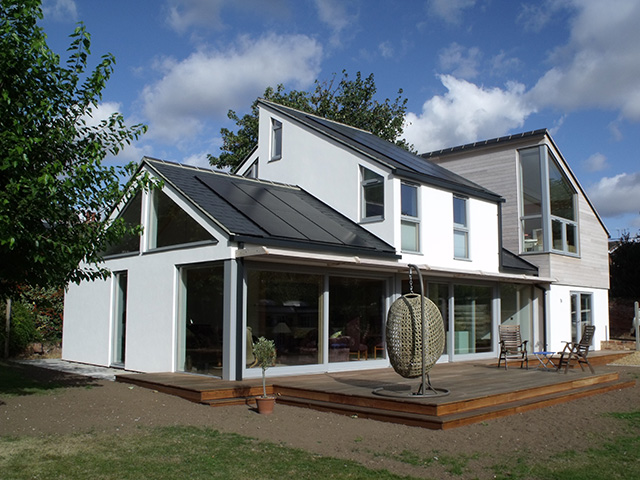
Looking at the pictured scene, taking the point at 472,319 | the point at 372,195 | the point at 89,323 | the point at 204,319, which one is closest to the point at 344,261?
the point at 204,319

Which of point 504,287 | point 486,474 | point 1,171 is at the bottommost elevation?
point 486,474

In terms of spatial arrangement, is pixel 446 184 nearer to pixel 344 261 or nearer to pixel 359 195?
pixel 359 195

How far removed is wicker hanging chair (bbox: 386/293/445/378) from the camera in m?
8.48

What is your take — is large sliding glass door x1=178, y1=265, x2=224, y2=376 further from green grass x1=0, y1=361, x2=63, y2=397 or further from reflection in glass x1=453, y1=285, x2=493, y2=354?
reflection in glass x1=453, y1=285, x2=493, y2=354

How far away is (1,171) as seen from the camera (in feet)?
27.6

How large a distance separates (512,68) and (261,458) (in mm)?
10550

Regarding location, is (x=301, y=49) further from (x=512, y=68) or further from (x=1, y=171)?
(x=1, y=171)

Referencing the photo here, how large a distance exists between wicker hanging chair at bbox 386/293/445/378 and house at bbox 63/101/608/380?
2.51 metres

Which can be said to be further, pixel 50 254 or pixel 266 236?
pixel 266 236

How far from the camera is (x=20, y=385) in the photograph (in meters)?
10.6

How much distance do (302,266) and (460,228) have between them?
530 centimetres

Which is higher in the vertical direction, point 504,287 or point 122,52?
point 122,52

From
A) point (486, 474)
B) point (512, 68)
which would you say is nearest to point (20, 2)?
point (486, 474)

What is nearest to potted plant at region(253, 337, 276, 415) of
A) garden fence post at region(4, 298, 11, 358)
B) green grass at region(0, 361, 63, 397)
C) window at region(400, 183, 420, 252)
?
green grass at region(0, 361, 63, 397)
